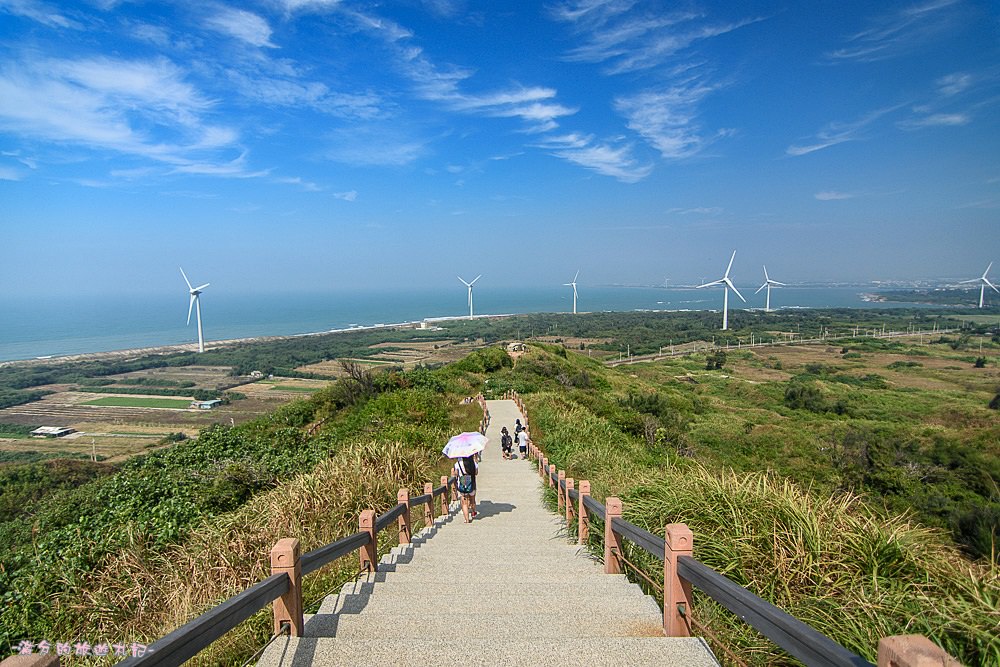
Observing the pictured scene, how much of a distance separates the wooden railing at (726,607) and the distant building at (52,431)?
173 ft

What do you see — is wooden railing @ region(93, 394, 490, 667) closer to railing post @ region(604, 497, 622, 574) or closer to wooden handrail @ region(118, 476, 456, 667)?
wooden handrail @ region(118, 476, 456, 667)

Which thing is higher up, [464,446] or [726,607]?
[726,607]

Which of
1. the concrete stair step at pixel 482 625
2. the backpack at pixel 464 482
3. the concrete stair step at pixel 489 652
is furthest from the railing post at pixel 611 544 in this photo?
the backpack at pixel 464 482

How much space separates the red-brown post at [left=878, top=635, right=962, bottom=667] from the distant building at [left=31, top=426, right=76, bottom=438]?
55.7m

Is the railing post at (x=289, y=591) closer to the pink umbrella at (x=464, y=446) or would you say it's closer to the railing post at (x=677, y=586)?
the railing post at (x=677, y=586)

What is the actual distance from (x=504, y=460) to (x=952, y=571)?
1277cm

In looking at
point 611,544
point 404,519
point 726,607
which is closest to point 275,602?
point 726,607

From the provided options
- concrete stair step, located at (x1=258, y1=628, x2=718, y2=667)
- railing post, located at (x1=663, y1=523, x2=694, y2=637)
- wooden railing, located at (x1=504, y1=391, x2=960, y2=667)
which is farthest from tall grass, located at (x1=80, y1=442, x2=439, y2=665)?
railing post, located at (x1=663, y1=523, x2=694, y2=637)

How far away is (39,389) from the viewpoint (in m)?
63.6

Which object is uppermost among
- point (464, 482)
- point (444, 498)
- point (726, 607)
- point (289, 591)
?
point (289, 591)

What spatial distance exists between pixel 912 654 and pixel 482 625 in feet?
8.46

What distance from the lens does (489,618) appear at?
367 centimetres

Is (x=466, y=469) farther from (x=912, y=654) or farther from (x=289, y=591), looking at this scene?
(x=912, y=654)

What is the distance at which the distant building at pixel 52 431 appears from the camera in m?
42.7
